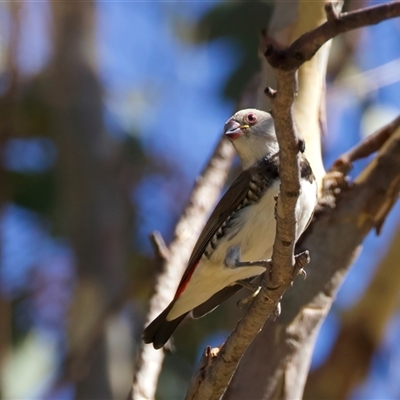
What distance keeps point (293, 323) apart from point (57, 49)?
422 cm

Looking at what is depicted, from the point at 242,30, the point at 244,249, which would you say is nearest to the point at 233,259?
the point at 244,249

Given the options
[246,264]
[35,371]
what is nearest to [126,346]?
[35,371]

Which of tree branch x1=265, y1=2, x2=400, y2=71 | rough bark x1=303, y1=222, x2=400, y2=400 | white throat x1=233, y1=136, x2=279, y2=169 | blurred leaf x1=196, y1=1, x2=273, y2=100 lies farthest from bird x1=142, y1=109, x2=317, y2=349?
blurred leaf x1=196, y1=1, x2=273, y2=100

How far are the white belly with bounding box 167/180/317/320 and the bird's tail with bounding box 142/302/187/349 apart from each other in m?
0.04

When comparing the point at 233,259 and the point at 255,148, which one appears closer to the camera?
the point at 233,259

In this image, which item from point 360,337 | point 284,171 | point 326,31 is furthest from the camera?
point 360,337

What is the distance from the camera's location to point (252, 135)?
Answer: 383 centimetres

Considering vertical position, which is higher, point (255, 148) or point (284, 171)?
point (284, 171)

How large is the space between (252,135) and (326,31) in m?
1.95

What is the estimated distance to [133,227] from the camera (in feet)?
21.4

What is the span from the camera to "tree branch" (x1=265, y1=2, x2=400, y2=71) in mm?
1841

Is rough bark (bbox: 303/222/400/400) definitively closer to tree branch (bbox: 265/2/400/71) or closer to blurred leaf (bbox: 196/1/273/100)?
blurred leaf (bbox: 196/1/273/100)

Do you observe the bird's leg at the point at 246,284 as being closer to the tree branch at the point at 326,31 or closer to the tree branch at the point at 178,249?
the tree branch at the point at 178,249

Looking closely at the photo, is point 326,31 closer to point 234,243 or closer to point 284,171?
point 284,171
